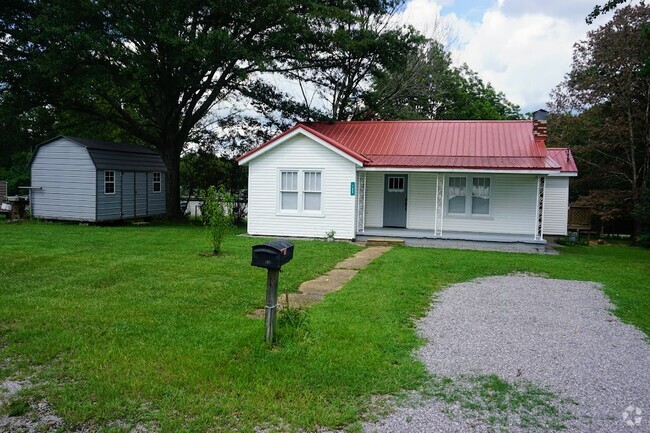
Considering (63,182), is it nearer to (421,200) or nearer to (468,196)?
(421,200)

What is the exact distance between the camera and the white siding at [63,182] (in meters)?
19.3

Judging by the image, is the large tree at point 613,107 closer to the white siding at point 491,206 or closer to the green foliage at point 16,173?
the white siding at point 491,206

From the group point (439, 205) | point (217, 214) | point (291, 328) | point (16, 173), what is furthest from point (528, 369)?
point (16, 173)

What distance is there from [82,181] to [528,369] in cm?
1838

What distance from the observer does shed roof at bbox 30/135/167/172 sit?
19438 millimetres

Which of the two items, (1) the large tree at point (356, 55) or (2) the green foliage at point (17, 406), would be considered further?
(1) the large tree at point (356, 55)

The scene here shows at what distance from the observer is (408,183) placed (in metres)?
17.6

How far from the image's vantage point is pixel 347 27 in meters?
24.2

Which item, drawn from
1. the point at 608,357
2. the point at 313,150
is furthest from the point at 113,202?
the point at 608,357

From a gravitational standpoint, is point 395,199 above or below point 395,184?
A: below

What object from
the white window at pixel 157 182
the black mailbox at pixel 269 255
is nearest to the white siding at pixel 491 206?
the white window at pixel 157 182

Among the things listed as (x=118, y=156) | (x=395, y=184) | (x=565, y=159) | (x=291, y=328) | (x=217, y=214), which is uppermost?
(x=565, y=159)

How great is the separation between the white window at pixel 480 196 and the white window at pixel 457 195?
0.32m

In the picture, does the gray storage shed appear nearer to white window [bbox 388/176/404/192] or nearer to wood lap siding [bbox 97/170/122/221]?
wood lap siding [bbox 97/170/122/221]
